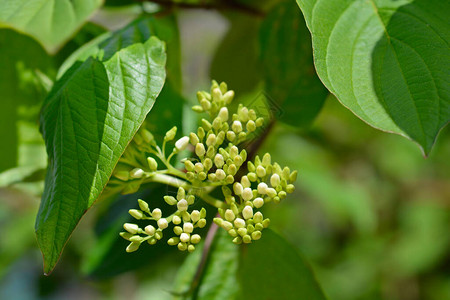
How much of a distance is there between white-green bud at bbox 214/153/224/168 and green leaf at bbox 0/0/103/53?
0.26 meters

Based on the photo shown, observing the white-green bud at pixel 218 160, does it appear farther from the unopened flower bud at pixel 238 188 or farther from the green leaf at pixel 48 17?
the green leaf at pixel 48 17

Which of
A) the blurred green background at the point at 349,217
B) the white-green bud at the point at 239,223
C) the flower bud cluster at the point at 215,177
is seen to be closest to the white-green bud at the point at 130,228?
the flower bud cluster at the point at 215,177

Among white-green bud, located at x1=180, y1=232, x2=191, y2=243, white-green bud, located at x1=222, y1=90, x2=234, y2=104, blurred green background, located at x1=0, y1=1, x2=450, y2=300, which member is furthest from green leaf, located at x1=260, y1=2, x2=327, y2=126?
blurred green background, located at x1=0, y1=1, x2=450, y2=300

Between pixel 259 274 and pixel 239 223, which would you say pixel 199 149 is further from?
pixel 259 274

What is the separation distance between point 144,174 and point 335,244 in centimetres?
160

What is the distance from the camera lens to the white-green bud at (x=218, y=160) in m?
0.49

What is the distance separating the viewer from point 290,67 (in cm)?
76

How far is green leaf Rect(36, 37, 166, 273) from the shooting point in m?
0.45

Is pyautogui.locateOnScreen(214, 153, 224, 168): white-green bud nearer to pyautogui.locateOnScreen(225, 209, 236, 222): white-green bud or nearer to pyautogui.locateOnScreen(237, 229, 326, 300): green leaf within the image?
pyautogui.locateOnScreen(225, 209, 236, 222): white-green bud

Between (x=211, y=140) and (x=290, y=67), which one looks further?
(x=290, y=67)

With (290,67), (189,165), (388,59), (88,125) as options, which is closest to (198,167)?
(189,165)

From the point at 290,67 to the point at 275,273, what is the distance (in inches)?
12.2

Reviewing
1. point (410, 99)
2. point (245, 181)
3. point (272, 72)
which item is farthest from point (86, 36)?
point (410, 99)

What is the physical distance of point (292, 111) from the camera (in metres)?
0.73
